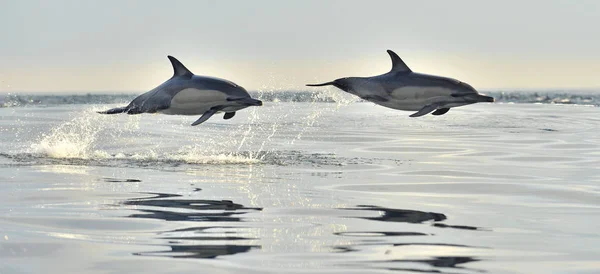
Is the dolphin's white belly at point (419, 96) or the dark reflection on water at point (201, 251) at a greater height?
the dolphin's white belly at point (419, 96)

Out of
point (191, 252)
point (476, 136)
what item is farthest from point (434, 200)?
point (476, 136)

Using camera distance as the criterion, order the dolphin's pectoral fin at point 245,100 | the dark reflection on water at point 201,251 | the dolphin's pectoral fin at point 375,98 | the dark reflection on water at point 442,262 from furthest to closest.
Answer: the dolphin's pectoral fin at point 245,100 < the dolphin's pectoral fin at point 375,98 < the dark reflection on water at point 201,251 < the dark reflection on water at point 442,262

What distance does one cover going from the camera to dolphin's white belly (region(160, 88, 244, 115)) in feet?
53.4

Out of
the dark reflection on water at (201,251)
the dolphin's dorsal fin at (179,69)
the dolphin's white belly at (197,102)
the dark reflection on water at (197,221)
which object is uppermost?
the dolphin's dorsal fin at (179,69)

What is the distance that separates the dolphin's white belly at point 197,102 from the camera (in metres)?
16.3

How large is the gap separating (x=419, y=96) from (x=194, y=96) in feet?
13.3

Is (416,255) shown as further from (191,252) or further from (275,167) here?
(275,167)

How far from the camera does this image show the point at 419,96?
570 inches

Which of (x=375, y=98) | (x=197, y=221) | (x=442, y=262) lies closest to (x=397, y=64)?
(x=375, y=98)

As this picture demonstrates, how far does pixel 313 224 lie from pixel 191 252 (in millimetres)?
2442

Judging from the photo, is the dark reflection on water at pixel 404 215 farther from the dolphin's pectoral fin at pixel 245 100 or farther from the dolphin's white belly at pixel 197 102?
the dolphin's white belly at pixel 197 102

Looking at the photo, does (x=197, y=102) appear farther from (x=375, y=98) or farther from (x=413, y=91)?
(x=413, y=91)

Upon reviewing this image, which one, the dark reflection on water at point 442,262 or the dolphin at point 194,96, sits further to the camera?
the dolphin at point 194,96

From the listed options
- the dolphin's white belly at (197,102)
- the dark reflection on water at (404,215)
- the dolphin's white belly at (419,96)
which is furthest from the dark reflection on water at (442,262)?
the dolphin's white belly at (197,102)
